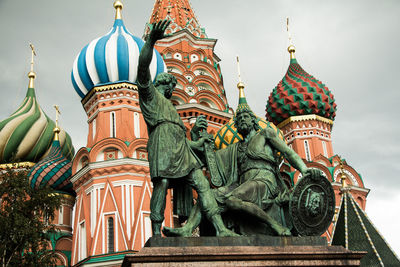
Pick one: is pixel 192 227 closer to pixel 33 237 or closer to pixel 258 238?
pixel 258 238

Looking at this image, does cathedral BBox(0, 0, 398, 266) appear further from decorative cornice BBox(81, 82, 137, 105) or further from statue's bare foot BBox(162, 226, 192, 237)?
statue's bare foot BBox(162, 226, 192, 237)

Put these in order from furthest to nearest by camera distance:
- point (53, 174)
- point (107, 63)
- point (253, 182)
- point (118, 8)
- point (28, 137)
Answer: point (28, 137) → point (118, 8) → point (53, 174) → point (107, 63) → point (253, 182)

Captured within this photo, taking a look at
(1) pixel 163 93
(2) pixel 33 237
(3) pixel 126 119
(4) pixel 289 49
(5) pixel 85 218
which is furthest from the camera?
(4) pixel 289 49

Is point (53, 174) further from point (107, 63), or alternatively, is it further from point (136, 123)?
point (107, 63)

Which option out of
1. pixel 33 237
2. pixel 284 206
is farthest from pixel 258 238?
pixel 33 237

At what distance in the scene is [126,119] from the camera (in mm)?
20875

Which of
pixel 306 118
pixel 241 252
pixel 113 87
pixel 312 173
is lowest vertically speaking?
pixel 241 252

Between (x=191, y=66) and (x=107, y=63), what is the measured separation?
6.39 metres

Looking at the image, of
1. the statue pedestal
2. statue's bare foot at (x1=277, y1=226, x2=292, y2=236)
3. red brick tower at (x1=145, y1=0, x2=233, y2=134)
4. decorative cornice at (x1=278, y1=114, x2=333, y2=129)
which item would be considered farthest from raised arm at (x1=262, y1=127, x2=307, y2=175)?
decorative cornice at (x1=278, y1=114, x2=333, y2=129)

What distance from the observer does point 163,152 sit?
5.50 meters

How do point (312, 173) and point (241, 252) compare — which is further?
point (312, 173)

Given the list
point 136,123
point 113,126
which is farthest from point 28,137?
point 136,123

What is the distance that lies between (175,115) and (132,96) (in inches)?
618

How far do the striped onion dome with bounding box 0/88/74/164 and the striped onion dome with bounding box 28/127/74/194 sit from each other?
3.28m
